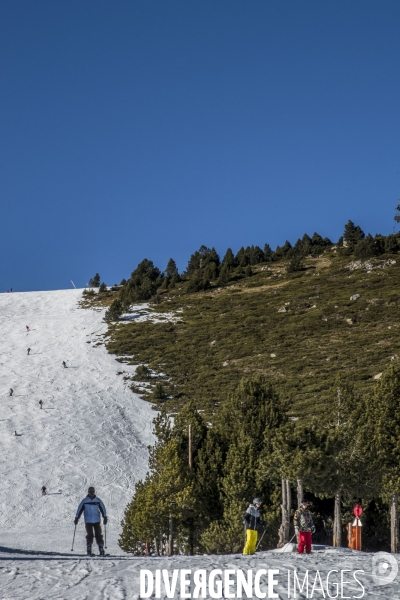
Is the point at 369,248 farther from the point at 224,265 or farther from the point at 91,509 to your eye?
the point at 91,509

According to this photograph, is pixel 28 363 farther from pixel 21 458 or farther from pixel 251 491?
pixel 251 491

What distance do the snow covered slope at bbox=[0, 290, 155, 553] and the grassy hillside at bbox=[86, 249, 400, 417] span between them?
398cm

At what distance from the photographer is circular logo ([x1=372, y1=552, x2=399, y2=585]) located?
10.8 metres

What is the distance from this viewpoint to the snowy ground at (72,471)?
10117mm

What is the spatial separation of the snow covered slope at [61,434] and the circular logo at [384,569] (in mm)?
13733

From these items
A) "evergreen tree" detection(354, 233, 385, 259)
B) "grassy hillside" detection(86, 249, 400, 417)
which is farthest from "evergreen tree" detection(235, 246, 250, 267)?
"evergreen tree" detection(354, 233, 385, 259)

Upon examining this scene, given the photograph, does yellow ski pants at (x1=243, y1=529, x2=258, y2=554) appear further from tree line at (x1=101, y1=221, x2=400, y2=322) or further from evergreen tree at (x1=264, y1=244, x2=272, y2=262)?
evergreen tree at (x1=264, y1=244, x2=272, y2=262)

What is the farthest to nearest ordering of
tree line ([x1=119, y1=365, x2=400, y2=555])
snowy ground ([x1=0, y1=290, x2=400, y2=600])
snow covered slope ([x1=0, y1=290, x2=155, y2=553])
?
snow covered slope ([x1=0, y1=290, x2=155, y2=553]) < tree line ([x1=119, y1=365, x2=400, y2=555]) < snowy ground ([x1=0, y1=290, x2=400, y2=600])

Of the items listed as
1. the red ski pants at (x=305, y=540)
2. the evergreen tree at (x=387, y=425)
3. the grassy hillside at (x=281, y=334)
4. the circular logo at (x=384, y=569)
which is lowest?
the circular logo at (x=384, y=569)

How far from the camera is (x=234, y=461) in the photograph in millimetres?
24500

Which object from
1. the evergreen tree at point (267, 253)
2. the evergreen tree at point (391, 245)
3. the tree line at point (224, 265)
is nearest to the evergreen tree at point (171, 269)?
the tree line at point (224, 265)

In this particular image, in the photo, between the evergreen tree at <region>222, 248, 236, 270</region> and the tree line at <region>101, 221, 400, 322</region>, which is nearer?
the tree line at <region>101, 221, 400, 322</region>

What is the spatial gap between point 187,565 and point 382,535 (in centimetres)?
1666

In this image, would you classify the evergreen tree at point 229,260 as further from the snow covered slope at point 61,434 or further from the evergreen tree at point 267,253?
the snow covered slope at point 61,434
